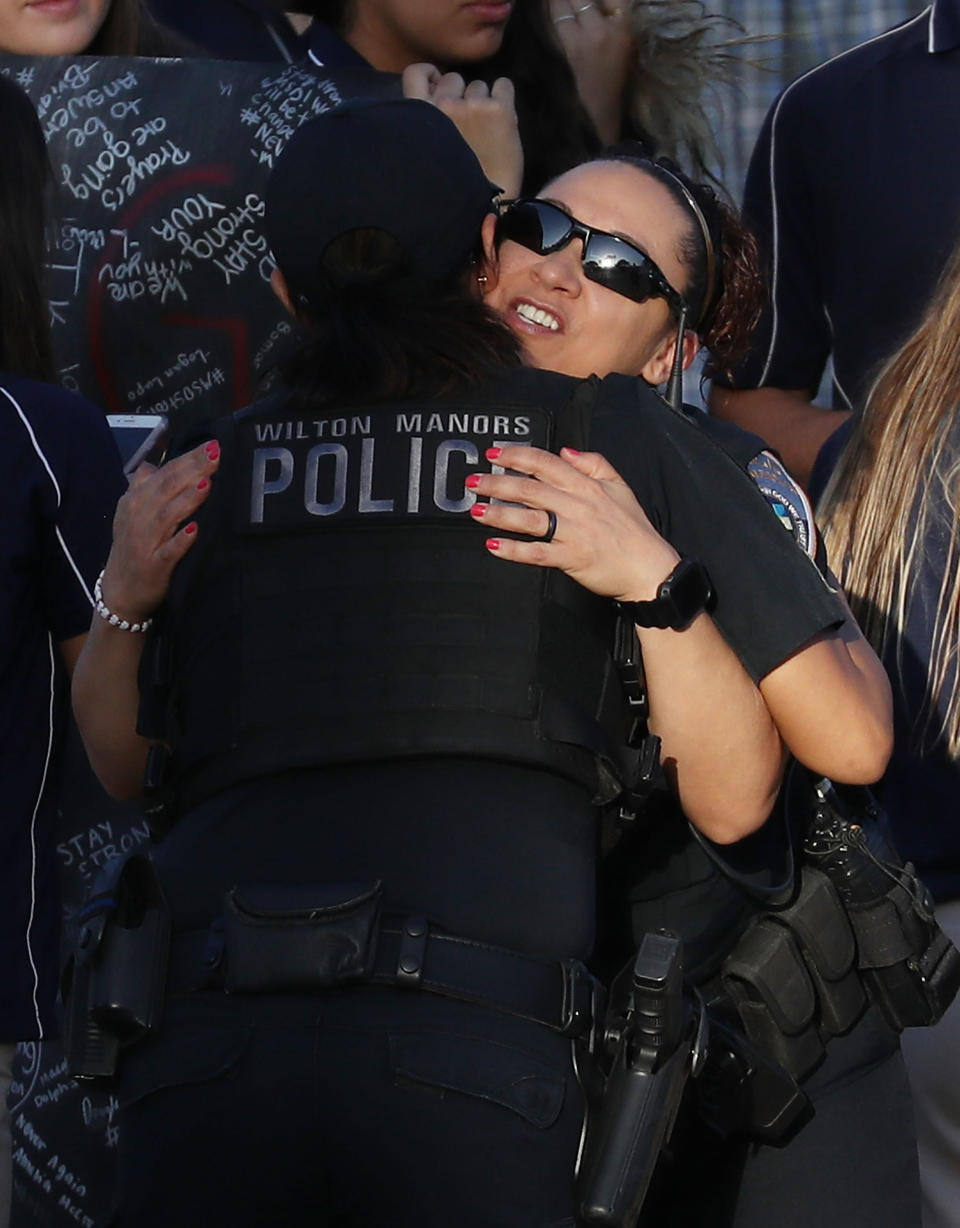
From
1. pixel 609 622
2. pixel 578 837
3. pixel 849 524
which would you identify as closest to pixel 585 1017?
pixel 578 837

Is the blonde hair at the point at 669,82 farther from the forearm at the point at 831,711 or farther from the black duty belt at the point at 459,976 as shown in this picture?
the black duty belt at the point at 459,976

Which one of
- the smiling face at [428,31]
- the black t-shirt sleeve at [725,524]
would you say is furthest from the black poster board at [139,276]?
the black t-shirt sleeve at [725,524]

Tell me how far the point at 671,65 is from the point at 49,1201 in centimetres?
241

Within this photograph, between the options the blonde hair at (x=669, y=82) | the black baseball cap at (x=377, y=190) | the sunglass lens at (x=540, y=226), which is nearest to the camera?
the black baseball cap at (x=377, y=190)

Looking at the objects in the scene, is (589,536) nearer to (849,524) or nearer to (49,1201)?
(849,524)

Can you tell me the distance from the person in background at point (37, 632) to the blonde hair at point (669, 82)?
5.00 feet

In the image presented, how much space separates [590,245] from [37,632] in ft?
3.26

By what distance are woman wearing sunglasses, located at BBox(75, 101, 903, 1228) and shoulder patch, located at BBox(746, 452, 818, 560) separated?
165 millimetres

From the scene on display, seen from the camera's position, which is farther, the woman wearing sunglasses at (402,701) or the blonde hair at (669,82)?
the blonde hair at (669,82)

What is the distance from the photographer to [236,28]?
413cm

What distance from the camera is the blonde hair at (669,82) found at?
3.93 m

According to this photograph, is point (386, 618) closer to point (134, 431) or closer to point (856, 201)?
point (134, 431)

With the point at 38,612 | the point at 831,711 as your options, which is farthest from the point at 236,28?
the point at 831,711

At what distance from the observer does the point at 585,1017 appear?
73.4 inches
